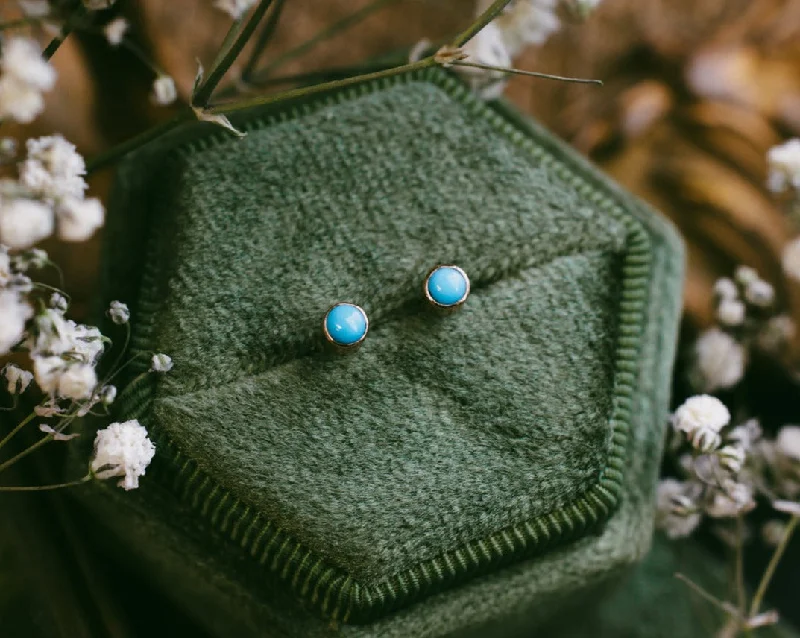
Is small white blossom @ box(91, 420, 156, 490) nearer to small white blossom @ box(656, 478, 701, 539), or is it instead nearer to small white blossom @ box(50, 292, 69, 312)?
small white blossom @ box(50, 292, 69, 312)

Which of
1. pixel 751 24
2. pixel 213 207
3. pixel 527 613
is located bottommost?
pixel 527 613

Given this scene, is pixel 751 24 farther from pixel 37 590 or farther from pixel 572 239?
pixel 37 590

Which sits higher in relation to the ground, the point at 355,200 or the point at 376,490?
the point at 355,200

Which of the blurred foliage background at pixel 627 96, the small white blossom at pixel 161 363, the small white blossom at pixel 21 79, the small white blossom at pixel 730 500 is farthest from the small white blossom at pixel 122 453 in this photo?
the small white blossom at pixel 730 500

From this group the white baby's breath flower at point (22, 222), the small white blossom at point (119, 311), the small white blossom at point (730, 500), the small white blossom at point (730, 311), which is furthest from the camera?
the small white blossom at point (730, 311)

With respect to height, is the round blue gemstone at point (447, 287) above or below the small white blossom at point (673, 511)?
above

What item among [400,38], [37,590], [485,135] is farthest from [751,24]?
[37,590]

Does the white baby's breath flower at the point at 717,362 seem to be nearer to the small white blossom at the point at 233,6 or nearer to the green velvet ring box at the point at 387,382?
the green velvet ring box at the point at 387,382
